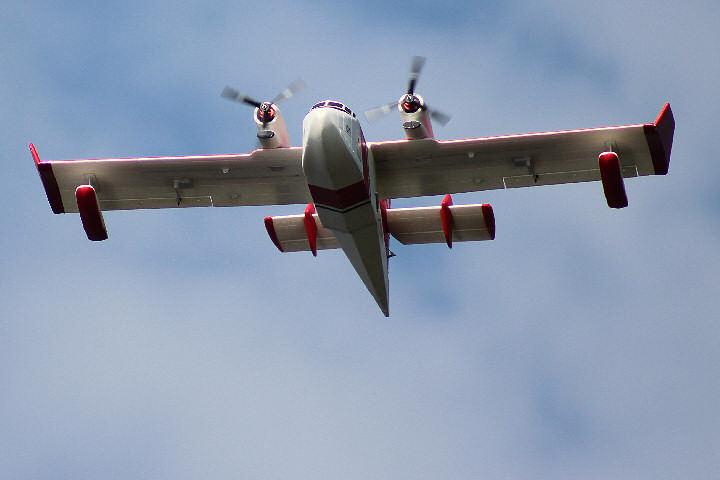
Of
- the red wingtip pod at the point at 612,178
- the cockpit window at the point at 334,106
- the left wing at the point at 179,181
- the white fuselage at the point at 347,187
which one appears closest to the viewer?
the white fuselage at the point at 347,187

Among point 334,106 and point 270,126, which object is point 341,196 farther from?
point 270,126

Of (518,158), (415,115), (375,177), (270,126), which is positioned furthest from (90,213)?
(518,158)

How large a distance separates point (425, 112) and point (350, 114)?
2460mm

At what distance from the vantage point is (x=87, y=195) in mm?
27375

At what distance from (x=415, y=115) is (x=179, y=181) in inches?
231

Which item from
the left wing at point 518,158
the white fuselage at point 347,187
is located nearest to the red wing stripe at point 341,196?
the white fuselage at point 347,187

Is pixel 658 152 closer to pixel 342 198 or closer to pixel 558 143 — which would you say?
pixel 558 143

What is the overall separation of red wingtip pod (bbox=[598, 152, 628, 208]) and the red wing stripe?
17.1 feet

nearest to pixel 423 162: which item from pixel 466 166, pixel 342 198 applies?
pixel 466 166

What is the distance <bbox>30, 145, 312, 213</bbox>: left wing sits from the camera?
28109mm

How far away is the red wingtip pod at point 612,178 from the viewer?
2620cm

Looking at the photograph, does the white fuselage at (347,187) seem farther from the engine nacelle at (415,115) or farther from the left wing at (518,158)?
the engine nacelle at (415,115)

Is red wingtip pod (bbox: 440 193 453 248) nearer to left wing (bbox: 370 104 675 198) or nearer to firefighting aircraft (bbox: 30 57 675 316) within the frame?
firefighting aircraft (bbox: 30 57 675 316)

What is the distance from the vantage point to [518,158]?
27.9 meters
